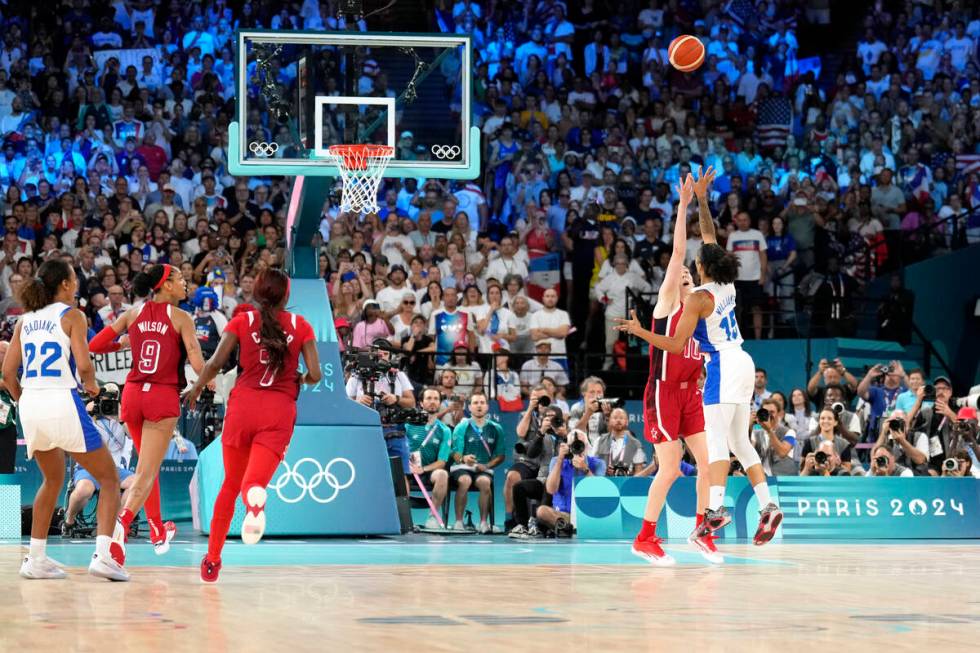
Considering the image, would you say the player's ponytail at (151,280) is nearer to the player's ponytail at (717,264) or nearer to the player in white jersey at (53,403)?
the player in white jersey at (53,403)

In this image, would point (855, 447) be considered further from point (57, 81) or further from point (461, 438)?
point (57, 81)

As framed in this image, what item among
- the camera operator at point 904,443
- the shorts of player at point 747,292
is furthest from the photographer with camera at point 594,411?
the shorts of player at point 747,292

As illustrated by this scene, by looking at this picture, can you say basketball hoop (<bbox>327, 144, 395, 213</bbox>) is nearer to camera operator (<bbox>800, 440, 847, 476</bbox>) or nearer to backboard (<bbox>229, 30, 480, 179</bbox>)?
backboard (<bbox>229, 30, 480, 179</bbox>)

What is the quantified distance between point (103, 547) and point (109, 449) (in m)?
4.88

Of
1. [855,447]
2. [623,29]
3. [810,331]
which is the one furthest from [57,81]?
[855,447]

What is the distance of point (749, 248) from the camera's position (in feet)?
68.6

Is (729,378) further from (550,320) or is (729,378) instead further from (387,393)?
(550,320)

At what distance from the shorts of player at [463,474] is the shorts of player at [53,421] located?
23.3 ft

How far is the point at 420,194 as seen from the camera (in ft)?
71.8

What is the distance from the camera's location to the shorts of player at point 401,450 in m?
15.9

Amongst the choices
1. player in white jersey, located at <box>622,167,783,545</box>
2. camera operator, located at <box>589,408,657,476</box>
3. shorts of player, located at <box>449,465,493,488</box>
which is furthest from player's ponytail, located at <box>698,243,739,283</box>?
shorts of player, located at <box>449,465,493,488</box>

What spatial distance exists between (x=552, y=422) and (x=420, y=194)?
23.1ft

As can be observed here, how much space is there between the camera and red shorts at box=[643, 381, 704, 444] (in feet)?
36.2

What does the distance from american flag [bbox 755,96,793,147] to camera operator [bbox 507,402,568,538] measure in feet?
36.6
